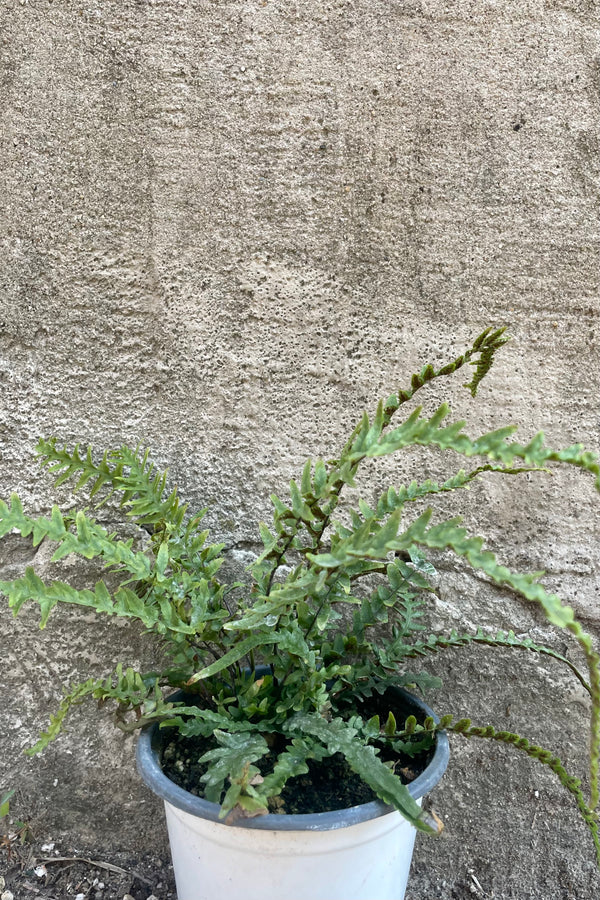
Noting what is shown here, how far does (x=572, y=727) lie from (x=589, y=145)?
4.10 ft

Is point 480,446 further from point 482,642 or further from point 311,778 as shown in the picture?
point 311,778

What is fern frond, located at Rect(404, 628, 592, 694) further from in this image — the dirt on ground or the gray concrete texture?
the dirt on ground

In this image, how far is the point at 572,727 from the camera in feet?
4.57

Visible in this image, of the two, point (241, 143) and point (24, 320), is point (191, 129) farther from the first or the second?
point (24, 320)

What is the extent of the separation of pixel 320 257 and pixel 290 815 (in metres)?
1.05

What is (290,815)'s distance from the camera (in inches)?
36.5

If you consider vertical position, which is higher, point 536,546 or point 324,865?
point 536,546

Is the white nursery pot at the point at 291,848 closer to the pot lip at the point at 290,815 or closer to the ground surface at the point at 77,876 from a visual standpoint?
the pot lip at the point at 290,815

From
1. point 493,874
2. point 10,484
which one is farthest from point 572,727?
point 10,484

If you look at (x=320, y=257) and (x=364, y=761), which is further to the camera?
(x=320, y=257)

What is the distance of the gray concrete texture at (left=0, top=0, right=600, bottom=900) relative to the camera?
1374 mm

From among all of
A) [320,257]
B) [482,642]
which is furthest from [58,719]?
[320,257]

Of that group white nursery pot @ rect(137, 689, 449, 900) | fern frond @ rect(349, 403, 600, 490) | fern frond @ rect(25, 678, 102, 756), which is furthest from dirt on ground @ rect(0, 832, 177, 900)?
fern frond @ rect(349, 403, 600, 490)

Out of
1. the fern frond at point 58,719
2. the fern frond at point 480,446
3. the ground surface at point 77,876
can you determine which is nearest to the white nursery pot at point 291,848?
the fern frond at point 58,719
